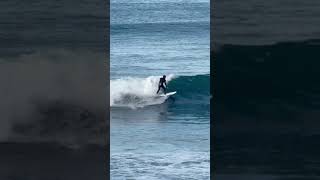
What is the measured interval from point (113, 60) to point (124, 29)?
0.41m

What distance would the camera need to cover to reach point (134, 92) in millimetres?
9156

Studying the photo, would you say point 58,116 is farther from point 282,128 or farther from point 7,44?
point 282,128

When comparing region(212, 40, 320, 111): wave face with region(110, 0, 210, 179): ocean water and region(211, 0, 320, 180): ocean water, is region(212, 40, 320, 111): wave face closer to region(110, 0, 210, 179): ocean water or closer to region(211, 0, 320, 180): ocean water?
region(211, 0, 320, 180): ocean water

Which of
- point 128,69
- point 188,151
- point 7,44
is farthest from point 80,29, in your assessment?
point 188,151

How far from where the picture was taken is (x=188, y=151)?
29.0 feet

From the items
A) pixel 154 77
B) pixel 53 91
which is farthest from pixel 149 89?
pixel 53 91

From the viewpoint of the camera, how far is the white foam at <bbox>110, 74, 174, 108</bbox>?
915 cm

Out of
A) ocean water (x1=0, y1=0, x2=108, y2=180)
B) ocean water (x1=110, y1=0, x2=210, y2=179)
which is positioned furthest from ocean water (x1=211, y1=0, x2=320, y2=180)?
ocean water (x1=110, y1=0, x2=210, y2=179)

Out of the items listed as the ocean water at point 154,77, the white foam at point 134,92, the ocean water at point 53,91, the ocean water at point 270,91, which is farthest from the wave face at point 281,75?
the white foam at point 134,92

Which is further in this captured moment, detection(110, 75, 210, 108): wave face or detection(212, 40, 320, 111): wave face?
detection(110, 75, 210, 108): wave face

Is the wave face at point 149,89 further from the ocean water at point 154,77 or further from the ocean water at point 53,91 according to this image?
the ocean water at point 53,91

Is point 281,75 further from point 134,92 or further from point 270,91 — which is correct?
point 134,92

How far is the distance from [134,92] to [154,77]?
12.3 inches

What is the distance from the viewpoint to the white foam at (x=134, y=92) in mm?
9148
